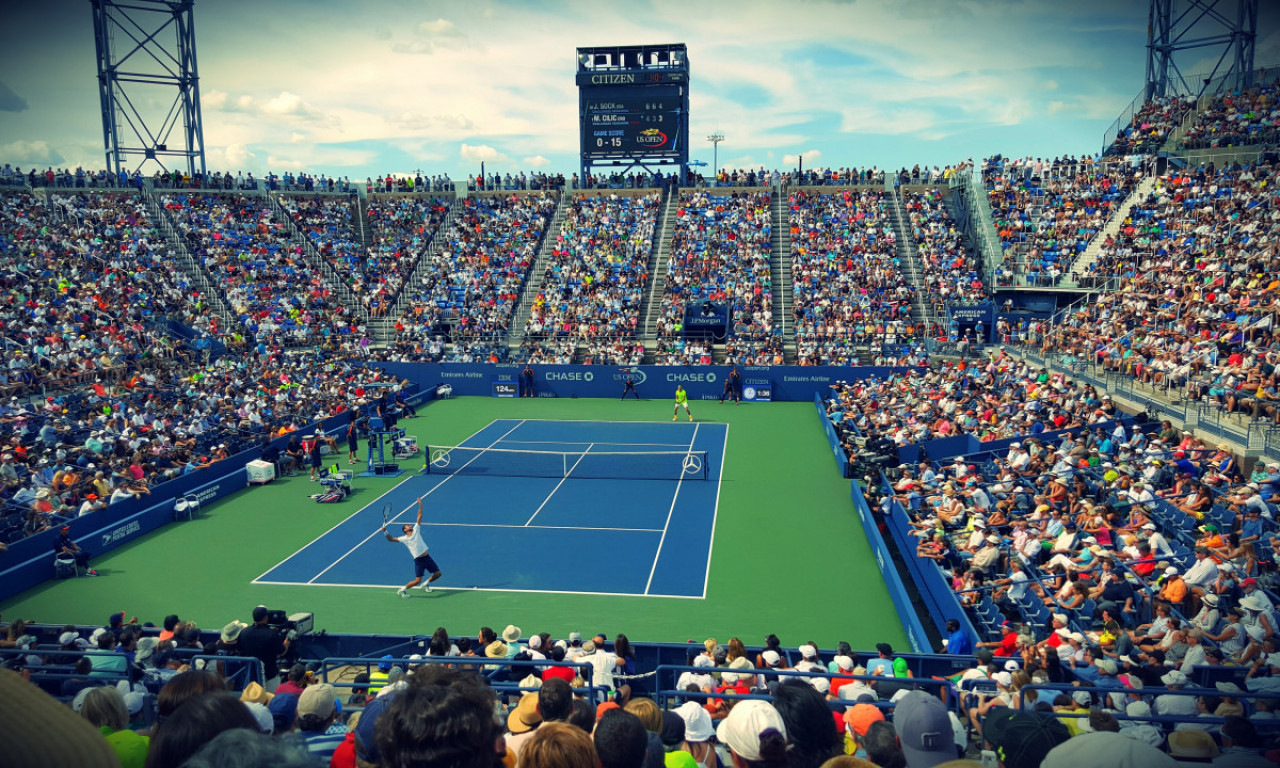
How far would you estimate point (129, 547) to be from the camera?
19219 mm

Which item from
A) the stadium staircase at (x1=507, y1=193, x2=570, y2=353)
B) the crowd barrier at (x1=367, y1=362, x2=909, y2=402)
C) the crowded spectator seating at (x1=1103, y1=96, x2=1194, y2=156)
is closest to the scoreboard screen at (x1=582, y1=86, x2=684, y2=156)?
the stadium staircase at (x1=507, y1=193, x2=570, y2=353)

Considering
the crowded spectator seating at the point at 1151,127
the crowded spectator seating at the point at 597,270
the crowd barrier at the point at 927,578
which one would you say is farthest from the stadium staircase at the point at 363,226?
the crowded spectator seating at the point at 1151,127

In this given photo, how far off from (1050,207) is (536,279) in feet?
90.1

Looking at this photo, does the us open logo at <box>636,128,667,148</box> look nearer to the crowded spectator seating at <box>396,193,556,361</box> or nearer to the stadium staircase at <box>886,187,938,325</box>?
→ the crowded spectator seating at <box>396,193,556,361</box>

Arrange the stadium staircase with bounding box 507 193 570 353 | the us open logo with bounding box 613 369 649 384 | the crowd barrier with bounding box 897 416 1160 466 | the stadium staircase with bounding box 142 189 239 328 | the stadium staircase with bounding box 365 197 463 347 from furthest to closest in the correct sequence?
1. the stadium staircase with bounding box 365 197 463 347
2. the stadium staircase with bounding box 507 193 570 353
3. the stadium staircase with bounding box 142 189 239 328
4. the us open logo with bounding box 613 369 649 384
5. the crowd barrier with bounding box 897 416 1160 466

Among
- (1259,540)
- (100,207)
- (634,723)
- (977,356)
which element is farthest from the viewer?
(100,207)

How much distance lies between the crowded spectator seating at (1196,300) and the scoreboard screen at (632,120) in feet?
80.8

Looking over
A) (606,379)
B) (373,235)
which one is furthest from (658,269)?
(373,235)

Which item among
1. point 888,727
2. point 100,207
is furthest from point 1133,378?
point 100,207

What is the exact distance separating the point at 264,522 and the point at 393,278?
28.5 metres

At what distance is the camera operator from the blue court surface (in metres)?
5.51

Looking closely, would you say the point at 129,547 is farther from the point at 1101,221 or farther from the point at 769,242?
the point at 1101,221

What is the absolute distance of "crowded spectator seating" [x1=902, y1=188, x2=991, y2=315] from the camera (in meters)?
40.7

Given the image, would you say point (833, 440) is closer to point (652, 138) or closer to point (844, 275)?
point (844, 275)
